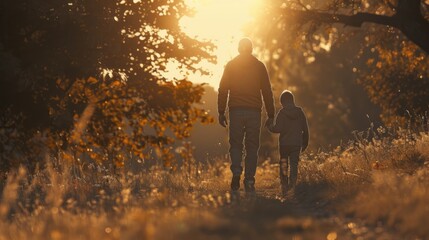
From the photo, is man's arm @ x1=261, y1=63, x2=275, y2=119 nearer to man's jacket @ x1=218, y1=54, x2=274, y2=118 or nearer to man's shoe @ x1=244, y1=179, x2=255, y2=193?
man's jacket @ x1=218, y1=54, x2=274, y2=118

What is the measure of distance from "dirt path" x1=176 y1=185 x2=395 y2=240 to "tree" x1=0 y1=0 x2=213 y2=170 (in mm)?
4699

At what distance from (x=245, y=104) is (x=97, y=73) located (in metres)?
2.66

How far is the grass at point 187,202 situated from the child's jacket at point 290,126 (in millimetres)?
651

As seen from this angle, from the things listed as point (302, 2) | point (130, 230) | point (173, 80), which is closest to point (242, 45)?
point (173, 80)

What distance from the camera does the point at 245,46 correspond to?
42.9 ft

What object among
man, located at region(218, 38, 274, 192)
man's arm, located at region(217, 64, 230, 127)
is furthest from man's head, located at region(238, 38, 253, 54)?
man's arm, located at region(217, 64, 230, 127)

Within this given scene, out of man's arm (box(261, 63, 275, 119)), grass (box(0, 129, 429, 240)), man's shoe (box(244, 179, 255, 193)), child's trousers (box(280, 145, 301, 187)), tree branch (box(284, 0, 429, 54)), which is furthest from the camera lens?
tree branch (box(284, 0, 429, 54))

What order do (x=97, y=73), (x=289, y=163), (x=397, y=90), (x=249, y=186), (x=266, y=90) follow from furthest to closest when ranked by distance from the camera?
(x=397, y=90)
(x=289, y=163)
(x=97, y=73)
(x=266, y=90)
(x=249, y=186)

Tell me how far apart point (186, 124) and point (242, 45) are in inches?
77.7

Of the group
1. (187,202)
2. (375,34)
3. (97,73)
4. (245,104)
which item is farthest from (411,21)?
(187,202)

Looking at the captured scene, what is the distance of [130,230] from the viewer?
6.64 m

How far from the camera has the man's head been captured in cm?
1303

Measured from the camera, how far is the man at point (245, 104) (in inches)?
504

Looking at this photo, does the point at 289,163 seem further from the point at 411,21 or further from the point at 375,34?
the point at 375,34
